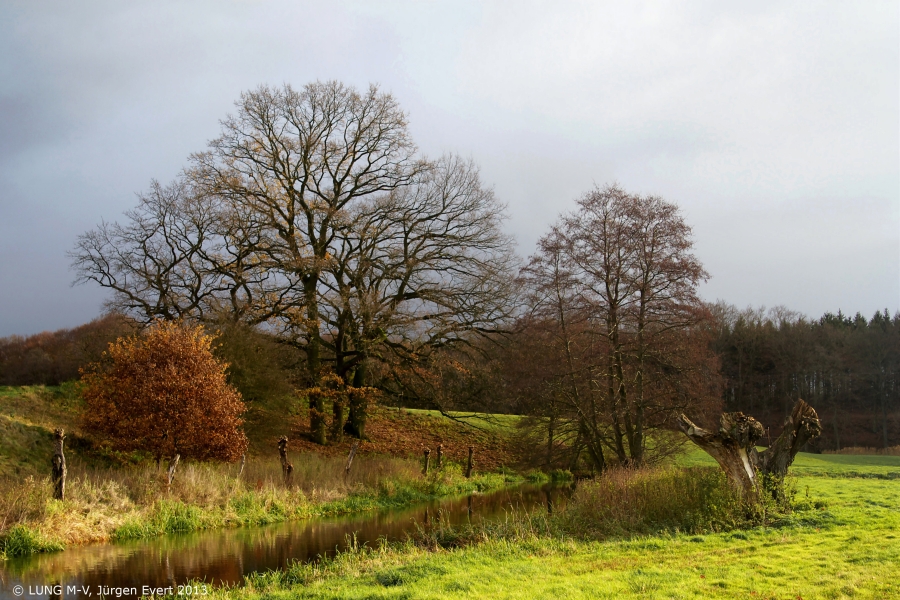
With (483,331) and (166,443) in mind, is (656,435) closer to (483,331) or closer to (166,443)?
(483,331)

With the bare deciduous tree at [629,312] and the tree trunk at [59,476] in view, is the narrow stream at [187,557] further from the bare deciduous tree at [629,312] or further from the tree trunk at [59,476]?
the bare deciduous tree at [629,312]

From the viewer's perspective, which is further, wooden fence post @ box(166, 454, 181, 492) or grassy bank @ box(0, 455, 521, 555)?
wooden fence post @ box(166, 454, 181, 492)

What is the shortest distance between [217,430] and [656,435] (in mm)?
16402

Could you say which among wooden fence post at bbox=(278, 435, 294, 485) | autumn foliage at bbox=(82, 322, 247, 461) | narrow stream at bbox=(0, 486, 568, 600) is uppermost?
autumn foliage at bbox=(82, 322, 247, 461)

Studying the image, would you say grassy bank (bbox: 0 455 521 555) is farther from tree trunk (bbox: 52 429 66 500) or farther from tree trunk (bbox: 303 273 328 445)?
tree trunk (bbox: 303 273 328 445)

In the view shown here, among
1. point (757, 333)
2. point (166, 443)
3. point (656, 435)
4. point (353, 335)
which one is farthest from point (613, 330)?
point (757, 333)

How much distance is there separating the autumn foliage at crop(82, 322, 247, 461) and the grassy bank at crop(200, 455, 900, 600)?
318 inches

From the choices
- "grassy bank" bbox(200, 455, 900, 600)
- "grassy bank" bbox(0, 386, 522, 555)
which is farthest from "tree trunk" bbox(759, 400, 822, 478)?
"grassy bank" bbox(0, 386, 522, 555)

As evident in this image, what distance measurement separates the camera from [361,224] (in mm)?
31172

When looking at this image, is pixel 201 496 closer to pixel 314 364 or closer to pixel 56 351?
pixel 314 364

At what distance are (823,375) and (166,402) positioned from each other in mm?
60021

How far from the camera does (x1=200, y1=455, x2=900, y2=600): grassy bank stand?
8203 mm

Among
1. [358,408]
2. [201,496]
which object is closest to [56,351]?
[358,408]

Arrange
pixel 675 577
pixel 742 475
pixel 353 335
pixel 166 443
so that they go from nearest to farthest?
1. pixel 675 577
2. pixel 742 475
3. pixel 166 443
4. pixel 353 335
